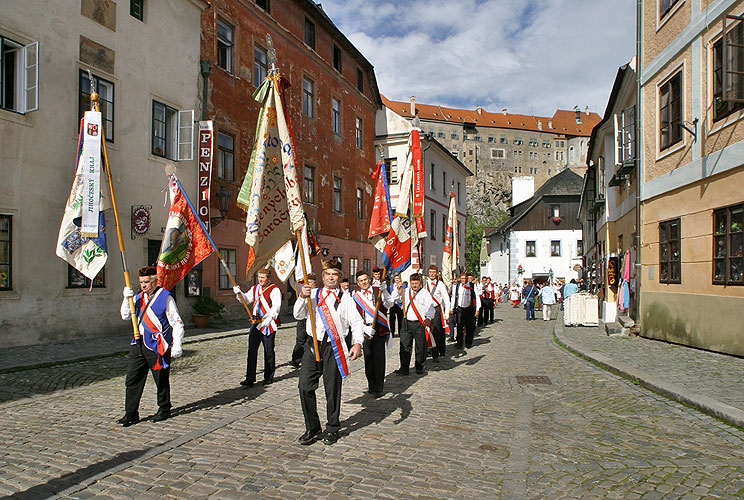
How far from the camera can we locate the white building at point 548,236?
55625 mm

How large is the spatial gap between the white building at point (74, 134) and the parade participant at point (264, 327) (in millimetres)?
6312

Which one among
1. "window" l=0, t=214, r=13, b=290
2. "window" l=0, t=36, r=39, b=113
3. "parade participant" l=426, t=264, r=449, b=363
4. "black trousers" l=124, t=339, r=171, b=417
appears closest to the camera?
"black trousers" l=124, t=339, r=171, b=417

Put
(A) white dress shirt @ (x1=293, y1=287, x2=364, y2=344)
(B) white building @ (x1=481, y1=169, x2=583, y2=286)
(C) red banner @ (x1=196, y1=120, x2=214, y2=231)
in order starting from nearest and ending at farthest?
(A) white dress shirt @ (x1=293, y1=287, x2=364, y2=344)
(C) red banner @ (x1=196, y1=120, x2=214, y2=231)
(B) white building @ (x1=481, y1=169, x2=583, y2=286)

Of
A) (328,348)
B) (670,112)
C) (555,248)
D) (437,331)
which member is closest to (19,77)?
(437,331)

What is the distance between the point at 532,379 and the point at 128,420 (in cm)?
606

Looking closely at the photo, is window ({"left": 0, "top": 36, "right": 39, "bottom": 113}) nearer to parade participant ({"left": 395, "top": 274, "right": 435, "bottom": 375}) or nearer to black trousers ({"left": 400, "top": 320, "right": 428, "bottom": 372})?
parade participant ({"left": 395, "top": 274, "right": 435, "bottom": 375})

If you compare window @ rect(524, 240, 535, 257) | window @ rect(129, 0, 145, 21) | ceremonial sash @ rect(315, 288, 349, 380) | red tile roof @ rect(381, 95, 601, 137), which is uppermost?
red tile roof @ rect(381, 95, 601, 137)

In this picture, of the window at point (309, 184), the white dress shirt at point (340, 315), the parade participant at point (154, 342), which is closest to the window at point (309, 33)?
the window at point (309, 184)

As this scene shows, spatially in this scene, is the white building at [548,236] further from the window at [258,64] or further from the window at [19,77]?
the window at [19,77]

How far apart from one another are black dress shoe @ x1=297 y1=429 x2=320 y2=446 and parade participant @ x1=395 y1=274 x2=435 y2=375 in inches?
164

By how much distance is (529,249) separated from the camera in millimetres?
56812

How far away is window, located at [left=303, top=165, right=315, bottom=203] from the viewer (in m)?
24.8

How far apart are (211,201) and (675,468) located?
52.7 ft

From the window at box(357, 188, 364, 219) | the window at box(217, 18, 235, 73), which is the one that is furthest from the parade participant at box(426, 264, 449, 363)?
the window at box(357, 188, 364, 219)
